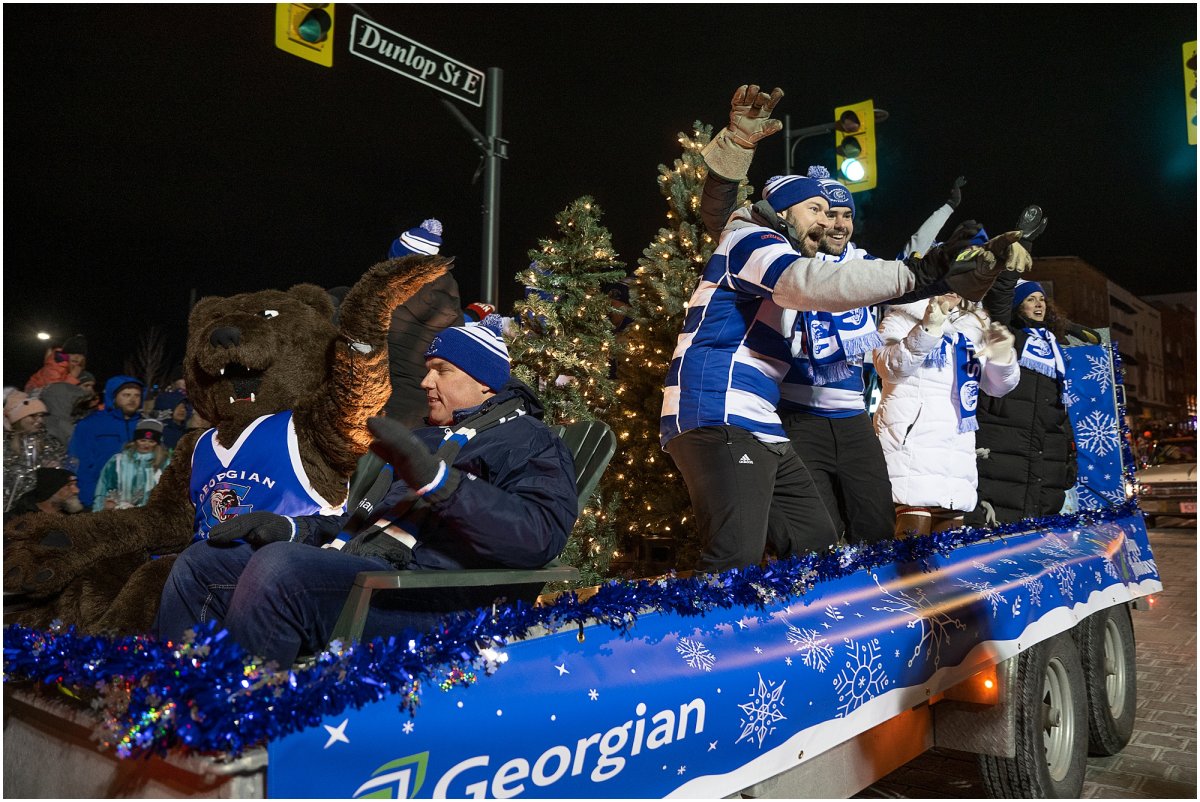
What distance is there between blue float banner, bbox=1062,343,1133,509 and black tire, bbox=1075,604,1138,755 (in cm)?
112

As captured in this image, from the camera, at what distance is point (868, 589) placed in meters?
2.92

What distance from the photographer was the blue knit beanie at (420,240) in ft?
14.7

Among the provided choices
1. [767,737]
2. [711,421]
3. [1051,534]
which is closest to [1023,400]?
[1051,534]

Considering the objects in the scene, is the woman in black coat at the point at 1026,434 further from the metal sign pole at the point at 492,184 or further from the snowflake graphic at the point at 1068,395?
the metal sign pole at the point at 492,184

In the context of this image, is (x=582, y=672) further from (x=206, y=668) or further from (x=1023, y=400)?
(x=1023, y=400)

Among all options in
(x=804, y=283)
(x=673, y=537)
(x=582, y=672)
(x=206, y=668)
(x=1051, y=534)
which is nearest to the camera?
(x=206, y=668)

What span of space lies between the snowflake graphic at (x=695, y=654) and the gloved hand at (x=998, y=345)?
3.75 m

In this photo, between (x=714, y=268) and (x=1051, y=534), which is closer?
(x=714, y=268)

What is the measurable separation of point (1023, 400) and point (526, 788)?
4.94 m

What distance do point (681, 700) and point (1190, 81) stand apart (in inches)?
423

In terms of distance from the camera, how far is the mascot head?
3486 millimetres

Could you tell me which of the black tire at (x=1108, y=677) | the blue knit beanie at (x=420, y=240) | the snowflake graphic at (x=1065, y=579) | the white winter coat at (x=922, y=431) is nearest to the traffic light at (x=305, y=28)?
the blue knit beanie at (x=420, y=240)

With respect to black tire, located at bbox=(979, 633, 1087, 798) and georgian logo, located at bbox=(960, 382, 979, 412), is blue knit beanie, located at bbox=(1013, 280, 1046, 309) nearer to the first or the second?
georgian logo, located at bbox=(960, 382, 979, 412)

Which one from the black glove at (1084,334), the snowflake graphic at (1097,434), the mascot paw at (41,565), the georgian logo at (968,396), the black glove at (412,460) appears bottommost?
the mascot paw at (41,565)
